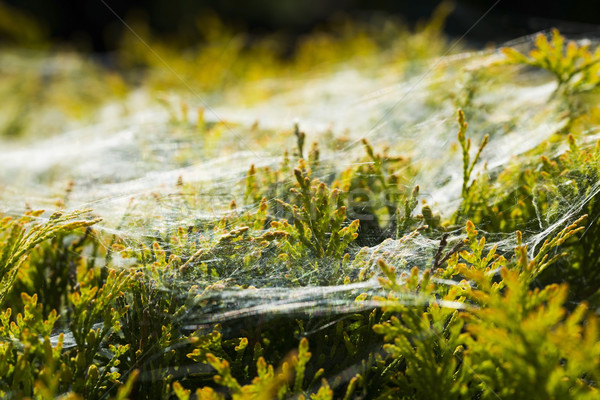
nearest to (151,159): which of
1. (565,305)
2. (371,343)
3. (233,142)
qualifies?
(233,142)

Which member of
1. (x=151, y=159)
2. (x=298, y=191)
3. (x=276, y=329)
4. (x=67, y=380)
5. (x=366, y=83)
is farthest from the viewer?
(x=366, y=83)

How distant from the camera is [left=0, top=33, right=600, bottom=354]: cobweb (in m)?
1.48

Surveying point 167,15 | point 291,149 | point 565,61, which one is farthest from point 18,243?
point 167,15

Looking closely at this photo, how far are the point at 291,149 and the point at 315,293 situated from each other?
1.00 meters

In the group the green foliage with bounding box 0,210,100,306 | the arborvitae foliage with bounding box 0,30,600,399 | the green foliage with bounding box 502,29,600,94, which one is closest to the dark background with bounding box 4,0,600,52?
the green foliage with bounding box 502,29,600,94

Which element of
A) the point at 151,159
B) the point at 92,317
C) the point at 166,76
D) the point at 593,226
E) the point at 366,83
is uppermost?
the point at 166,76

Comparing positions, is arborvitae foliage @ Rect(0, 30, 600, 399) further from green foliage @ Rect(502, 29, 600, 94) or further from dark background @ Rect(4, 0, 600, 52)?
dark background @ Rect(4, 0, 600, 52)

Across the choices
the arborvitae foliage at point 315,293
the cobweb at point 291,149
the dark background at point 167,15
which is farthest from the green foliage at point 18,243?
the dark background at point 167,15

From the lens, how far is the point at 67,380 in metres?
1.27

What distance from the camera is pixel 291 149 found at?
219cm

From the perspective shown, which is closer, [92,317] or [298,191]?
[92,317]

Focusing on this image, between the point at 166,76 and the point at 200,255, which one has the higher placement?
the point at 166,76

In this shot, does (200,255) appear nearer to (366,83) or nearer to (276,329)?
(276,329)

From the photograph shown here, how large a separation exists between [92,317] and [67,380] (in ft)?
0.63
